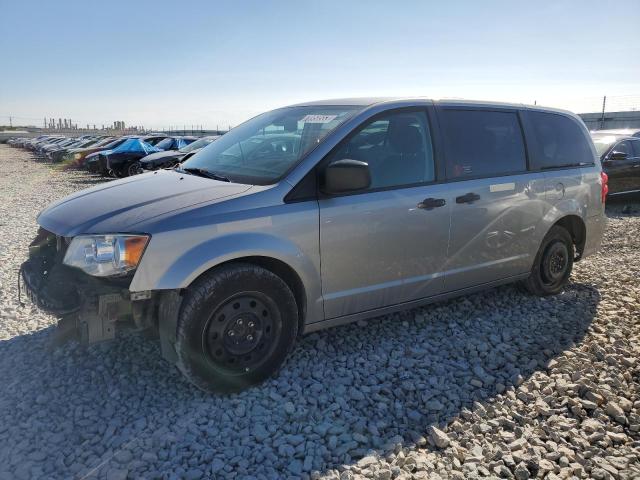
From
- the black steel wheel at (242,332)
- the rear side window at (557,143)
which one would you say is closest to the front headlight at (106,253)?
the black steel wheel at (242,332)

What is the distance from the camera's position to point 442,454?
2660 millimetres

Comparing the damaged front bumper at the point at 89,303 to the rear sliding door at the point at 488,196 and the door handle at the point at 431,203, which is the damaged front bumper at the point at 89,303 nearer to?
the door handle at the point at 431,203

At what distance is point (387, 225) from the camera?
356 cm

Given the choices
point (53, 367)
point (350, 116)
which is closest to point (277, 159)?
point (350, 116)

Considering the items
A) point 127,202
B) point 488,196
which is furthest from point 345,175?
point 488,196

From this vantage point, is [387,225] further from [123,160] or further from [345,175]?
[123,160]

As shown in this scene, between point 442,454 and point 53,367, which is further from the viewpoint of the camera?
point 53,367

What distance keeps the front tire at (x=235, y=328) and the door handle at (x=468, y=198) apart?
1.62m

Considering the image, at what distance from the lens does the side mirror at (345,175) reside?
3.18 meters

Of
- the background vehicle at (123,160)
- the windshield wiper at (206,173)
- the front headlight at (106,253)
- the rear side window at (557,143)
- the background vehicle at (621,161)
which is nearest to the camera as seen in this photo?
the front headlight at (106,253)

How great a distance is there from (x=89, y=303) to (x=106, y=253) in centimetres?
31

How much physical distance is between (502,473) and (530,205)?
8.69 ft

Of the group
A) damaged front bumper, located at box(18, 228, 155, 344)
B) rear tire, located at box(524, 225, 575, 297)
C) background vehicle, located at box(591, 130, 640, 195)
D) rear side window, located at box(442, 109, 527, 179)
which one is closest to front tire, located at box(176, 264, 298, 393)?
damaged front bumper, located at box(18, 228, 155, 344)

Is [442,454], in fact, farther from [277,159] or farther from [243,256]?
[277,159]
